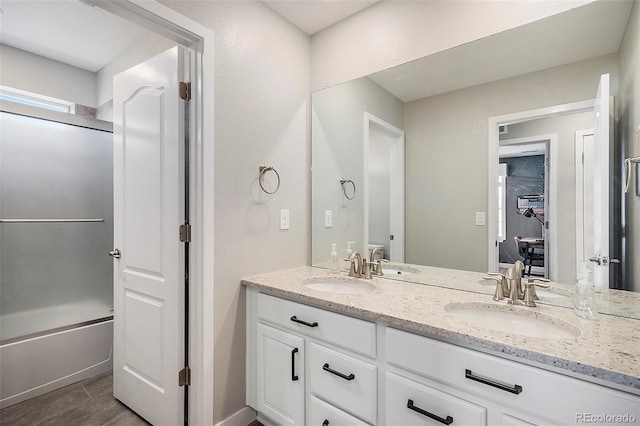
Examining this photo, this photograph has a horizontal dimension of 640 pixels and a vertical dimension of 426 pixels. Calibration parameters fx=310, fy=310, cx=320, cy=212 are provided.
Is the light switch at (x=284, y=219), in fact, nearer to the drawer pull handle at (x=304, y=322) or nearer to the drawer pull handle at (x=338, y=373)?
the drawer pull handle at (x=304, y=322)

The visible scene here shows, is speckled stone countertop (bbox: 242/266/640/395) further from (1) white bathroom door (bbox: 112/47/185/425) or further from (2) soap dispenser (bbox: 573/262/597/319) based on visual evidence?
(1) white bathroom door (bbox: 112/47/185/425)

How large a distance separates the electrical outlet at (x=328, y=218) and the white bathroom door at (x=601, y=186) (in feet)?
4.43

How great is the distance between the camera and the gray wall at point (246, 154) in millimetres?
1627

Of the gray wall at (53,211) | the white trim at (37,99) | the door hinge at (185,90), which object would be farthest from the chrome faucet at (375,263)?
the white trim at (37,99)

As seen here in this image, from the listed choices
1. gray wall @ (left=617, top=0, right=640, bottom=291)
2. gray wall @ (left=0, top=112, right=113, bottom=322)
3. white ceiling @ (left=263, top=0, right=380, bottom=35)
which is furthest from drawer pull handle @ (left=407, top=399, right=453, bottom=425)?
gray wall @ (left=0, top=112, right=113, bottom=322)

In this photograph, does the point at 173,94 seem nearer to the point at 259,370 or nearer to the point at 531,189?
the point at 259,370

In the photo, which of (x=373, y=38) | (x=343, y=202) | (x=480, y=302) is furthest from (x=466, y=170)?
(x=373, y=38)

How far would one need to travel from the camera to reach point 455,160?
162cm

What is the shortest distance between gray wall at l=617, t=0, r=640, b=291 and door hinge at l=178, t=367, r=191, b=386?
Answer: 1.99m

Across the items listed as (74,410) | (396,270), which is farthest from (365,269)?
(74,410)

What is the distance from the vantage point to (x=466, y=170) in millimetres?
1589

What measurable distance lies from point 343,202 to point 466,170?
2.64 feet

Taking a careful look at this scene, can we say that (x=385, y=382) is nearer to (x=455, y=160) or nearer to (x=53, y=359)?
(x=455, y=160)

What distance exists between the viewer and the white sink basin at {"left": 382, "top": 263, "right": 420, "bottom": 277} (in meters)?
1.74
